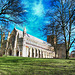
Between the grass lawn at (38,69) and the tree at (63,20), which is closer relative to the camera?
the grass lawn at (38,69)

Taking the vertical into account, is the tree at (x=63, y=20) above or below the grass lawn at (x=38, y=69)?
above

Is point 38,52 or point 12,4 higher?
point 12,4

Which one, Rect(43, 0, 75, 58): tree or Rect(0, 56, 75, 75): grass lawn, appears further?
Rect(43, 0, 75, 58): tree

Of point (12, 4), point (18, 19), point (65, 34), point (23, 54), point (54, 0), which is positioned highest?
point (54, 0)

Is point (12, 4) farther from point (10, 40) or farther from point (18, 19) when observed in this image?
point (10, 40)

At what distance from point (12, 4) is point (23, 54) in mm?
34786

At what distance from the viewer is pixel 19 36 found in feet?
164

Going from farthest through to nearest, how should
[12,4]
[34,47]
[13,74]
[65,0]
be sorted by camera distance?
[34,47]
[65,0]
[12,4]
[13,74]

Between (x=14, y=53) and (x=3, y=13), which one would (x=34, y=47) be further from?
(x=3, y=13)

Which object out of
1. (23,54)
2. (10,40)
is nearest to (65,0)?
(23,54)

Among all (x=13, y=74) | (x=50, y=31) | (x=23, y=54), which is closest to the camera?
(x=13, y=74)

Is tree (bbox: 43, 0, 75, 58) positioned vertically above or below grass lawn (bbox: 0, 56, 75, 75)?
above

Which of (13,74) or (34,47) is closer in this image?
(13,74)

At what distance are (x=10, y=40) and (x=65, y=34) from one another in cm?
3969
